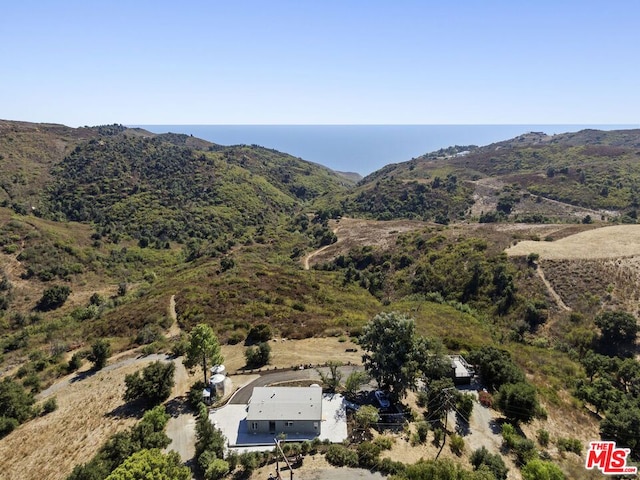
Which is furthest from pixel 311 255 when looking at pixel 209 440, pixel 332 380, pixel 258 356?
pixel 209 440

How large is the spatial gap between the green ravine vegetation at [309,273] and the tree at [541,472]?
310 mm

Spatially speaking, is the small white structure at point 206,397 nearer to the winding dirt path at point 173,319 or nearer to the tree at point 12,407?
the tree at point 12,407

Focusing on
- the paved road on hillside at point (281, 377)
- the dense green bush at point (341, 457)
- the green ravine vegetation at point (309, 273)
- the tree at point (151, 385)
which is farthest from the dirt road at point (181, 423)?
the dense green bush at point (341, 457)

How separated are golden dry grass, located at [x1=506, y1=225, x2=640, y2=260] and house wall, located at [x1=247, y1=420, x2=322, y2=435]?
58254 mm

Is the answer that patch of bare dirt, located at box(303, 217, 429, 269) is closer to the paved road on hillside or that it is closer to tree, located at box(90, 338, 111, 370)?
the paved road on hillside

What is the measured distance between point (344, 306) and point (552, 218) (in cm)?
8390

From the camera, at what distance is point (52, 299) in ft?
228

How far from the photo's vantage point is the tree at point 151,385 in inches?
1348

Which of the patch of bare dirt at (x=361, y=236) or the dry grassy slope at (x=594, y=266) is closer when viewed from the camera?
the dry grassy slope at (x=594, y=266)

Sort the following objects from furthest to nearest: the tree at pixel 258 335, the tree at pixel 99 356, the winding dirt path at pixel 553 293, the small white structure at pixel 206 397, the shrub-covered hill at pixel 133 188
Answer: the shrub-covered hill at pixel 133 188 → the winding dirt path at pixel 553 293 → the tree at pixel 258 335 → the tree at pixel 99 356 → the small white structure at pixel 206 397

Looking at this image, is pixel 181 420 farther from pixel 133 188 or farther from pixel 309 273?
pixel 133 188

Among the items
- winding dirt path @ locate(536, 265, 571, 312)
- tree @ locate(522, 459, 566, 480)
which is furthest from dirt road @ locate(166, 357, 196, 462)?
winding dirt path @ locate(536, 265, 571, 312)

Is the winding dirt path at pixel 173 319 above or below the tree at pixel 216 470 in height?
below

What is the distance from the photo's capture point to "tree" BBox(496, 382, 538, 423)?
104 feet
